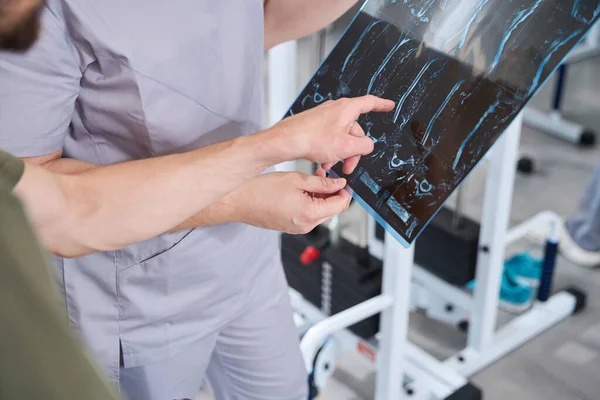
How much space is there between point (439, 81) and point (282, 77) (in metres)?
0.81

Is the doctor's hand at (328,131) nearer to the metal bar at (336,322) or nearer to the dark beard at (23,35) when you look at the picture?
the dark beard at (23,35)

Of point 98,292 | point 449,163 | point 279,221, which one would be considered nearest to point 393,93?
point 449,163

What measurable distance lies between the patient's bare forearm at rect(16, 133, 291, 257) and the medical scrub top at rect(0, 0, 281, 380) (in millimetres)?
124

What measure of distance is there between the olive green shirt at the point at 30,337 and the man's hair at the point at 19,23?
1.13 feet

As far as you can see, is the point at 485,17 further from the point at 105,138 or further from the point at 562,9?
the point at 105,138

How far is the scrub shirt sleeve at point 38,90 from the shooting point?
Answer: 91cm

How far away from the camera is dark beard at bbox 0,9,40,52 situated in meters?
0.73

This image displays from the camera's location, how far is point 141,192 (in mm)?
860

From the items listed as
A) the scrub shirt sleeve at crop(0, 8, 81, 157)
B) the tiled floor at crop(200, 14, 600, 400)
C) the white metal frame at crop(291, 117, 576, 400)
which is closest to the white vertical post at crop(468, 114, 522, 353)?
the white metal frame at crop(291, 117, 576, 400)

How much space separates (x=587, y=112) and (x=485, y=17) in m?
3.11

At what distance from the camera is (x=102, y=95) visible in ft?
3.38

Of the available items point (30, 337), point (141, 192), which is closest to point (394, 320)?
point (141, 192)

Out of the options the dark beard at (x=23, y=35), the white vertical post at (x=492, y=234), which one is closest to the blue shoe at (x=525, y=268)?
the white vertical post at (x=492, y=234)

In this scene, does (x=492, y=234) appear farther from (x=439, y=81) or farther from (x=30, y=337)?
(x=30, y=337)
